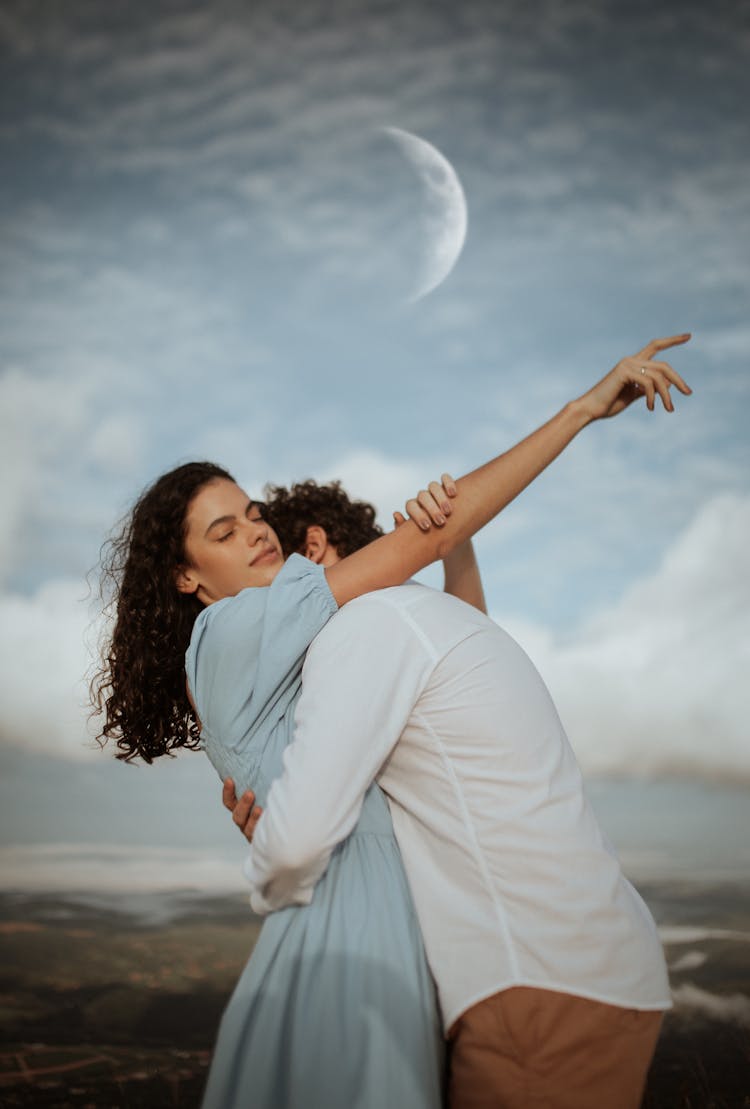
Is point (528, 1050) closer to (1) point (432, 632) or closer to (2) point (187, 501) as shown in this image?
(1) point (432, 632)

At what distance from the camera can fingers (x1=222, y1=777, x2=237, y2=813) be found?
96.1 inches

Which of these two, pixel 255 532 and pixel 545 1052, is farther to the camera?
pixel 255 532

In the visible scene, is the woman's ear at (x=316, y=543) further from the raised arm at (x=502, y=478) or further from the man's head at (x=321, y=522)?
the raised arm at (x=502, y=478)

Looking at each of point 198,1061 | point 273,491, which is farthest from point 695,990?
point 273,491

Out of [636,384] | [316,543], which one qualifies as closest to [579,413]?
Result: [636,384]

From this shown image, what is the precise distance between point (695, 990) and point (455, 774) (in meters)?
35.9

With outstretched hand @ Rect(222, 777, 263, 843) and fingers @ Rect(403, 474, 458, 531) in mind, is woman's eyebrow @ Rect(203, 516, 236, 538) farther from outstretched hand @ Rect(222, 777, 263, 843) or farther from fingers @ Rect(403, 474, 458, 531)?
outstretched hand @ Rect(222, 777, 263, 843)

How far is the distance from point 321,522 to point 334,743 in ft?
8.83

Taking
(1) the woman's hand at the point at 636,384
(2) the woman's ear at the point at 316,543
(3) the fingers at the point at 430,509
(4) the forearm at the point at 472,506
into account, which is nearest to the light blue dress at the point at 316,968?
(4) the forearm at the point at 472,506

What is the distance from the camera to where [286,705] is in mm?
2285

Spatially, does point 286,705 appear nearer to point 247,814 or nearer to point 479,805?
point 247,814

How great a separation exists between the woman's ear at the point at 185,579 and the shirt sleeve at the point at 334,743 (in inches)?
47.3

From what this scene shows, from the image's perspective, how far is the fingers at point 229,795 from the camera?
2.44m

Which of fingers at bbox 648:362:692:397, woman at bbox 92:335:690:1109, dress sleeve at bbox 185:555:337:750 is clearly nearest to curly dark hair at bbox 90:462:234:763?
woman at bbox 92:335:690:1109
